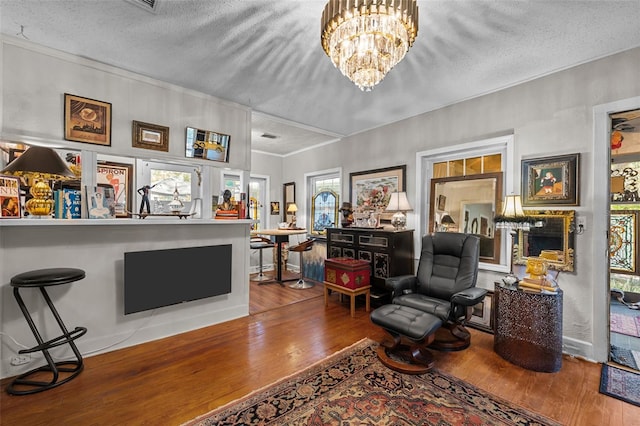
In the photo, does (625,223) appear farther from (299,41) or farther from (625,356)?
(299,41)

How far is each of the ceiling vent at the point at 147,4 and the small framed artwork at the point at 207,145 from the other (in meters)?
1.34

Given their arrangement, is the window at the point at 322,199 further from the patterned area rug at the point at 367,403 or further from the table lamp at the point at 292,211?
the patterned area rug at the point at 367,403

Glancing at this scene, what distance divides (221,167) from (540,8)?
3201 millimetres

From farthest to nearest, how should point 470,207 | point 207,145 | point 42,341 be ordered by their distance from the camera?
point 470,207 → point 207,145 → point 42,341

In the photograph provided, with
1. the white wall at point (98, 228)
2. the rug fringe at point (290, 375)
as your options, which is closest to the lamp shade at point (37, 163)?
the white wall at point (98, 228)

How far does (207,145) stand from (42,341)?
227cm

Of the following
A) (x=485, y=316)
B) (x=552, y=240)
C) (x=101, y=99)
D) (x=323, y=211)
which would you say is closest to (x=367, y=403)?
(x=485, y=316)

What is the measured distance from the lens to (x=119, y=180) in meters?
2.94

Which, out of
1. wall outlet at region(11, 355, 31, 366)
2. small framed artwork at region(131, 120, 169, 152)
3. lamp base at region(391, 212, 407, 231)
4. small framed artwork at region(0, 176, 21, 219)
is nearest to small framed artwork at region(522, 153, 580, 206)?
lamp base at region(391, 212, 407, 231)

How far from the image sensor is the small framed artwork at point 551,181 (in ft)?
8.30

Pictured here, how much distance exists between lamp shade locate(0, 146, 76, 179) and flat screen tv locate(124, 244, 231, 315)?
91 cm

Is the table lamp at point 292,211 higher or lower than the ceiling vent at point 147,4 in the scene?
lower

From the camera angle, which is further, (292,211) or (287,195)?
(287,195)

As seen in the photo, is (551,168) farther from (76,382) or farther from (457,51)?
(76,382)
